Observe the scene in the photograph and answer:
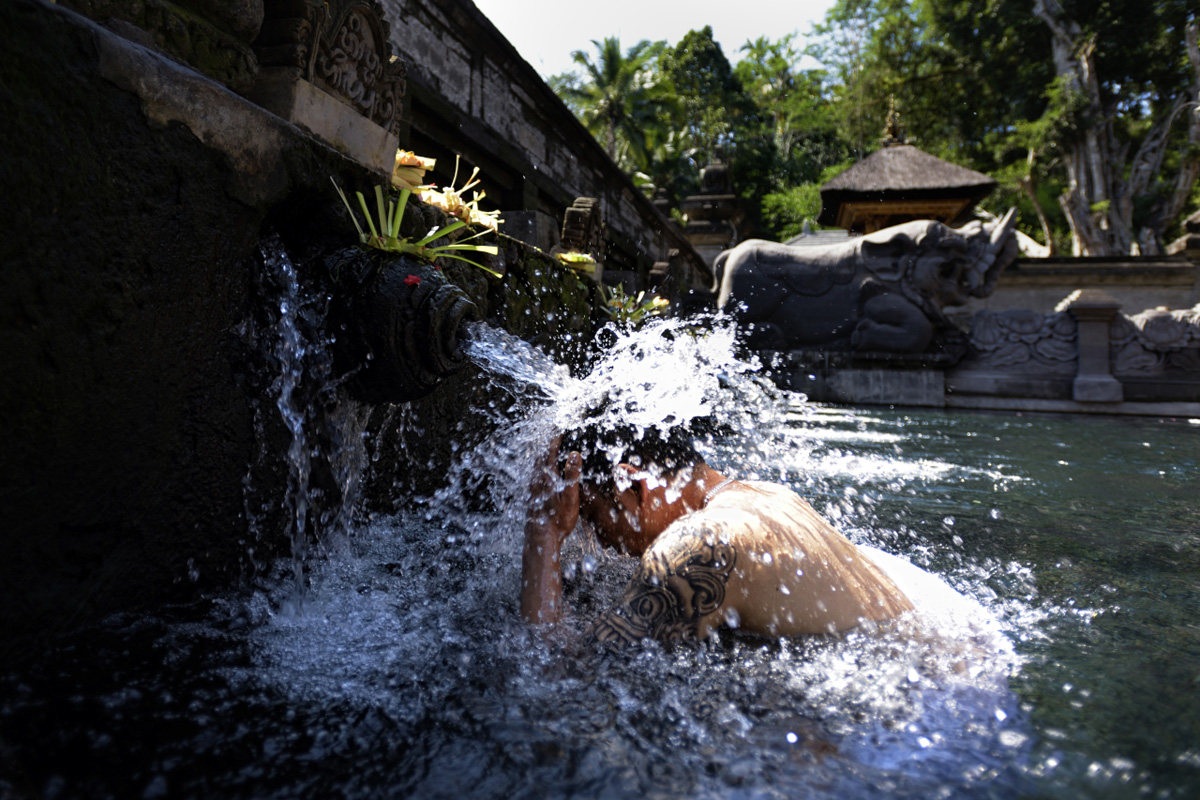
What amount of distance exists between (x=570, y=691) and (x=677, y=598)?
1.06 ft

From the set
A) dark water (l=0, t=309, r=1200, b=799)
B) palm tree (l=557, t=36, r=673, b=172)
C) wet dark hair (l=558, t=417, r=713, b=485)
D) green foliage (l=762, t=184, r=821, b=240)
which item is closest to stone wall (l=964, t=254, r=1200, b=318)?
green foliage (l=762, t=184, r=821, b=240)

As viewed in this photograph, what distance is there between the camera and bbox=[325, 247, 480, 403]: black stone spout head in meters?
2.11

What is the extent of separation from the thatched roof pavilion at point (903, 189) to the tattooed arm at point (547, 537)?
16.0 m

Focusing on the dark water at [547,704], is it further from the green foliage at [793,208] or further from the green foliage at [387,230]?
the green foliage at [793,208]

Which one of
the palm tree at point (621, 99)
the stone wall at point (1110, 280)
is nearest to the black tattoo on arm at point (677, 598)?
the stone wall at point (1110, 280)

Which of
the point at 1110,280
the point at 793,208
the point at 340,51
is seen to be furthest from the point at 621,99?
the point at 340,51

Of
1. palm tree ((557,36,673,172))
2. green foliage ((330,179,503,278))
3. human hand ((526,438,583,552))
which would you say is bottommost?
human hand ((526,438,583,552))

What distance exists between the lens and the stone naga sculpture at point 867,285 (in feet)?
33.9

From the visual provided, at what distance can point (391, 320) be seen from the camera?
6.89ft

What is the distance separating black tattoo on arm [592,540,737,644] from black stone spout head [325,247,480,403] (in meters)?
0.94

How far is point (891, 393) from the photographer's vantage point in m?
10.3

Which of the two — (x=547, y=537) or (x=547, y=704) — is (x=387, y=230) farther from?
(x=547, y=704)

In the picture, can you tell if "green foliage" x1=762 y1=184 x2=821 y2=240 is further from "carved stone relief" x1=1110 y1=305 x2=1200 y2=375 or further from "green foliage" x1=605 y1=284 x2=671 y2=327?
"green foliage" x1=605 y1=284 x2=671 y2=327

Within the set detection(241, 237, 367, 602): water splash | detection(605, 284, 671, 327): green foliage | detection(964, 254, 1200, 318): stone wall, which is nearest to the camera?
detection(241, 237, 367, 602): water splash
